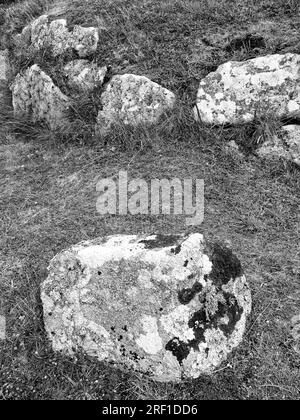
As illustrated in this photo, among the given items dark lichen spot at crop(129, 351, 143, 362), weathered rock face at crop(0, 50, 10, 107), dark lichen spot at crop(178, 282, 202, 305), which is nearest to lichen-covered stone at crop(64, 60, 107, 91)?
weathered rock face at crop(0, 50, 10, 107)

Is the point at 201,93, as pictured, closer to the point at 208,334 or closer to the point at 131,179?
the point at 131,179

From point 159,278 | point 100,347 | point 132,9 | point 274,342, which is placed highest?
point 132,9

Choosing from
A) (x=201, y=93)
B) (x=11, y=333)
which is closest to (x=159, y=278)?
(x=11, y=333)

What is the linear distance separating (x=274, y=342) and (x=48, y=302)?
2056 mm

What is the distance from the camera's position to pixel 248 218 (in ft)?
16.8

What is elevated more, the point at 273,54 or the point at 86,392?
the point at 273,54

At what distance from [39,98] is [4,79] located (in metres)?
1.44

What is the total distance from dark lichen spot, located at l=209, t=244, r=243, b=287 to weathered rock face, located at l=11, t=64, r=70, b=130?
4.03 metres

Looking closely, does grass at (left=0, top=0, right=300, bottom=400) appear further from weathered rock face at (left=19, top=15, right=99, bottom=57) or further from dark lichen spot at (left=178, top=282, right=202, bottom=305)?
dark lichen spot at (left=178, top=282, right=202, bottom=305)

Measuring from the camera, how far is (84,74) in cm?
718

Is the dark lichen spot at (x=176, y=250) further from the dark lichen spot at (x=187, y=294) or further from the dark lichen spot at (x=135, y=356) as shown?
the dark lichen spot at (x=135, y=356)

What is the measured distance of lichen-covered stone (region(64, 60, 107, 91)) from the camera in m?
7.05

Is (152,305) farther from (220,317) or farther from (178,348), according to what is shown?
(220,317)

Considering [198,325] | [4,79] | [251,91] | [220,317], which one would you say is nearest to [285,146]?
[251,91]
